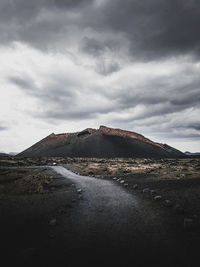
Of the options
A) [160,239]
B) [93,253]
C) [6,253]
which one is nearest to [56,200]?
[6,253]

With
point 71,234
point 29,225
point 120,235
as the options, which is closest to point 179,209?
point 120,235

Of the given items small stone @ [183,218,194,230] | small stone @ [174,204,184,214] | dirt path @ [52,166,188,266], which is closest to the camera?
dirt path @ [52,166,188,266]

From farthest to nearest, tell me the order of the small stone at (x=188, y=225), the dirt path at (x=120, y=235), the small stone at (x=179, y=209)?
the small stone at (x=179, y=209) → the small stone at (x=188, y=225) → the dirt path at (x=120, y=235)

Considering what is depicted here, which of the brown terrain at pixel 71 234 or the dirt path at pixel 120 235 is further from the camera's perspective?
the dirt path at pixel 120 235

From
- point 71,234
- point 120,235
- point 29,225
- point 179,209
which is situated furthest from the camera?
point 179,209

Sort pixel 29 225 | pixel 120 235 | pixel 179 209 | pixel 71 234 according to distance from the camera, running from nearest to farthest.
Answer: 1. pixel 120 235
2. pixel 71 234
3. pixel 29 225
4. pixel 179 209

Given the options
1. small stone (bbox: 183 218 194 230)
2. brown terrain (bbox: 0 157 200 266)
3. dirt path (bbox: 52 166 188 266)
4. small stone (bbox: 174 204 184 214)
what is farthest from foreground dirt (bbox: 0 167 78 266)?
small stone (bbox: 174 204 184 214)

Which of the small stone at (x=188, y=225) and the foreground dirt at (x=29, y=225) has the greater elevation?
the small stone at (x=188, y=225)

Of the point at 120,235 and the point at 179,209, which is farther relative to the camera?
the point at 179,209

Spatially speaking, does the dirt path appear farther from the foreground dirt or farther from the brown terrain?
the foreground dirt

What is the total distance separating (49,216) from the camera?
983cm

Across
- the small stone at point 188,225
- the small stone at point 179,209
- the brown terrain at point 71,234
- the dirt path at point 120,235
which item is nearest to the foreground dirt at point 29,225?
the brown terrain at point 71,234

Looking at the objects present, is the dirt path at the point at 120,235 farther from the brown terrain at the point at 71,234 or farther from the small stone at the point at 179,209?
the small stone at the point at 179,209

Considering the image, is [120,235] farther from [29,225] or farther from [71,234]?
[29,225]
